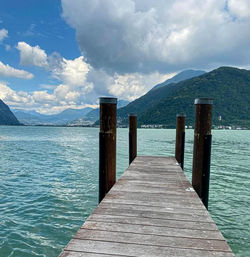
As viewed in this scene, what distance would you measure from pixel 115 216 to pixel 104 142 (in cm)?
203

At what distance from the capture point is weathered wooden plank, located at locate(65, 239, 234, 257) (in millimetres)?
2475

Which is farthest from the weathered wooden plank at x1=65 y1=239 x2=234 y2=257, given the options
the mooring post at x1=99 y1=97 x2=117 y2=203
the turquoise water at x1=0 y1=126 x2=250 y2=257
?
the turquoise water at x1=0 y1=126 x2=250 y2=257

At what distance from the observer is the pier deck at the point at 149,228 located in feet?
8.38

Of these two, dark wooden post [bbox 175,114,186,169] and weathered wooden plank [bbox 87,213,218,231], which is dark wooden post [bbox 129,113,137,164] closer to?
dark wooden post [bbox 175,114,186,169]

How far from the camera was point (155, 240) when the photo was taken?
2.78 metres

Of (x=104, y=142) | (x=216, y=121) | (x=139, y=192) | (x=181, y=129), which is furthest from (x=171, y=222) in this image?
(x=216, y=121)

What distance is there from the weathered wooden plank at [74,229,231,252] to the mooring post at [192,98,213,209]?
8.97ft

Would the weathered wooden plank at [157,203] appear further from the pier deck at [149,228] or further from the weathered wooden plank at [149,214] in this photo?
the weathered wooden plank at [149,214]

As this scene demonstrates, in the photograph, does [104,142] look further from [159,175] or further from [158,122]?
[158,122]

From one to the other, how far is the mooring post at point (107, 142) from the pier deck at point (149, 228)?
1.09ft

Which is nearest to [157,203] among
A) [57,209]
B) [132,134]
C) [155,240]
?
[155,240]

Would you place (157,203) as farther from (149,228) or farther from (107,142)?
(107,142)

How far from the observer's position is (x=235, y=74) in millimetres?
161500

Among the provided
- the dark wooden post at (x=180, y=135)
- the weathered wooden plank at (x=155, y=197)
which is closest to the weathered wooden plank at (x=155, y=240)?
the weathered wooden plank at (x=155, y=197)
